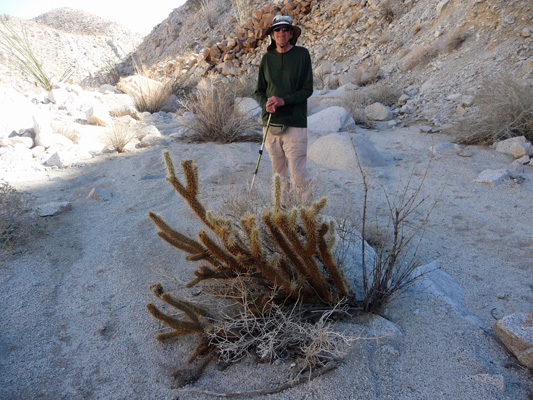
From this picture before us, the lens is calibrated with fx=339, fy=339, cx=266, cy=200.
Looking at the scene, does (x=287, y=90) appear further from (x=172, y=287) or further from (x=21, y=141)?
(x=21, y=141)

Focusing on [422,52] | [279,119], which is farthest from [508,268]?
[422,52]

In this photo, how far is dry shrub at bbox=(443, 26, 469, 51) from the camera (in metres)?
8.72

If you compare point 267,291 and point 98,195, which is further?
point 98,195

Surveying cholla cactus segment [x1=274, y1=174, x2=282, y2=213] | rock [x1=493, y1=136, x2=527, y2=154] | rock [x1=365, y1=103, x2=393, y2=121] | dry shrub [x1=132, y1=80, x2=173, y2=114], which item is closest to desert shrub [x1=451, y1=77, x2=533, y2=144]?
rock [x1=493, y1=136, x2=527, y2=154]

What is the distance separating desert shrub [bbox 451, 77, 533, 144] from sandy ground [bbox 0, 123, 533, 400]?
4.09 feet

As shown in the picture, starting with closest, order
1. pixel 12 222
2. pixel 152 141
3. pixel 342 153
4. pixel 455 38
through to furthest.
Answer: pixel 12 222 → pixel 342 153 → pixel 152 141 → pixel 455 38

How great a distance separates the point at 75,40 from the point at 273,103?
1567 inches

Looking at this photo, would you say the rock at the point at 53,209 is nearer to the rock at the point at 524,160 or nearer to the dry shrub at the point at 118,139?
the dry shrub at the point at 118,139

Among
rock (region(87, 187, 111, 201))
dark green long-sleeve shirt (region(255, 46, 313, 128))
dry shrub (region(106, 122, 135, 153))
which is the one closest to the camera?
dark green long-sleeve shirt (region(255, 46, 313, 128))

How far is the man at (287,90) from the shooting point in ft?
10.5

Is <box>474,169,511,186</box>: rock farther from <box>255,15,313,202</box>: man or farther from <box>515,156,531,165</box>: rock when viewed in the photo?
<box>255,15,313,202</box>: man

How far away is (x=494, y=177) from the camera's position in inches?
169

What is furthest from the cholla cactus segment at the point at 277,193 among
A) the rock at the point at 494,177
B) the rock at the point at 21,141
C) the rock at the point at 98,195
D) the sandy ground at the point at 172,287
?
the rock at the point at 21,141

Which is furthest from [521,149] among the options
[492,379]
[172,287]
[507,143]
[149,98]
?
[149,98]
